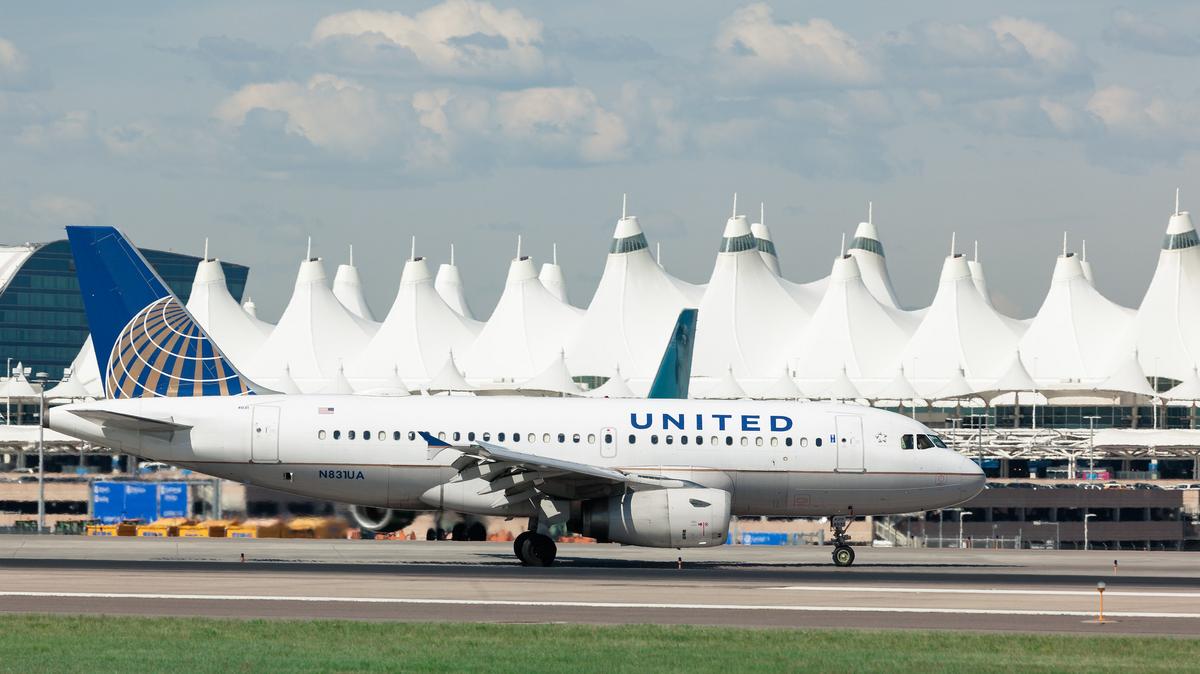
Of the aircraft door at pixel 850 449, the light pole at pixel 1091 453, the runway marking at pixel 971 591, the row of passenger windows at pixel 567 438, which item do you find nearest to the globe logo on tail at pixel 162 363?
the row of passenger windows at pixel 567 438

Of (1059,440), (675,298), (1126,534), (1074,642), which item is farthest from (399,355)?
(1074,642)

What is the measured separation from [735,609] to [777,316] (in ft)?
311

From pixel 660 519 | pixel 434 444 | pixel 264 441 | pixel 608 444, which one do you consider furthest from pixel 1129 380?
pixel 264 441

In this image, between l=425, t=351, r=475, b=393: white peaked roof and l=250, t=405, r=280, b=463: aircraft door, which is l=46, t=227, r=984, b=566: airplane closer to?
l=250, t=405, r=280, b=463: aircraft door

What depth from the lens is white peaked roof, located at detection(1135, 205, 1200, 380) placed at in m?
110

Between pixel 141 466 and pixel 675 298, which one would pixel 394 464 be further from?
pixel 675 298

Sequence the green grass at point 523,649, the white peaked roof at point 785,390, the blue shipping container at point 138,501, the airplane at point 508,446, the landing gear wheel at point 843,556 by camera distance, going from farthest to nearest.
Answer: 1. the white peaked roof at point 785,390
2. the blue shipping container at point 138,501
3. the landing gear wheel at point 843,556
4. the airplane at point 508,446
5. the green grass at point 523,649

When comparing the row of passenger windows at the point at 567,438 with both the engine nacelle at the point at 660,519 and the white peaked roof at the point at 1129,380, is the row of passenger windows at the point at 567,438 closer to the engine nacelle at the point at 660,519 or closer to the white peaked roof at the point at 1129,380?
the engine nacelle at the point at 660,519

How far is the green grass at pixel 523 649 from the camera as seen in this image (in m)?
18.8

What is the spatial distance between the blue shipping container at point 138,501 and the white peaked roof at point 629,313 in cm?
6071

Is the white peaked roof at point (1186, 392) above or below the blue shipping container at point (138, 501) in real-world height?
above

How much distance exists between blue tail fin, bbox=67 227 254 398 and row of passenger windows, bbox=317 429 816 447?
129 inches

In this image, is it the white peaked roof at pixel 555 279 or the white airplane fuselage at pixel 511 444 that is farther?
the white peaked roof at pixel 555 279

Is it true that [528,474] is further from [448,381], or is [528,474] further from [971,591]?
[448,381]
